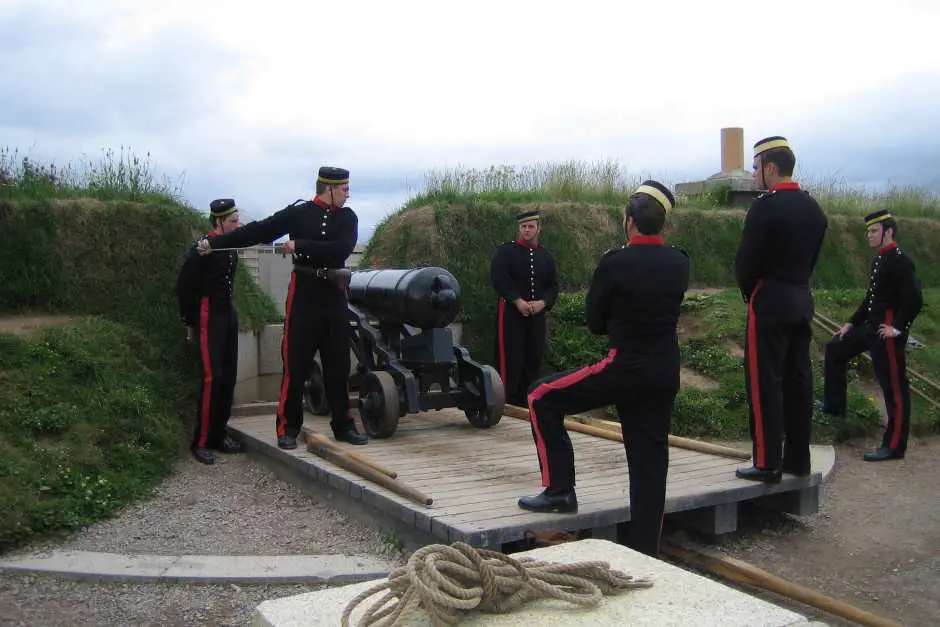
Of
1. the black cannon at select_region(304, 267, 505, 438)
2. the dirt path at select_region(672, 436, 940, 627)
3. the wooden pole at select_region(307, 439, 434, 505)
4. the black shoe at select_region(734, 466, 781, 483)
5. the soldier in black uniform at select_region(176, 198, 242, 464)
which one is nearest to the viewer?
the dirt path at select_region(672, 436, 940, 627)

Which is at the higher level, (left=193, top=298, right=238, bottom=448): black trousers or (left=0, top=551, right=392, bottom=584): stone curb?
(left=193, top=298, right=238, bottom=448): black trousers

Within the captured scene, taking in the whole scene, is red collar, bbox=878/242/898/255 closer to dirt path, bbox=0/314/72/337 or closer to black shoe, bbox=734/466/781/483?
black shoe, bbox=734/466/781/483

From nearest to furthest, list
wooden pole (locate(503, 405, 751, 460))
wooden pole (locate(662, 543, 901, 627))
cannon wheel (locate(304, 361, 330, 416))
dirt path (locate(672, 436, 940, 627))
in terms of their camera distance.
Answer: wooden pole (locate(662, 543, 901, 627)) → dirt path (locate(672, 436, 940, 627)) → wooden pole (locate(503, 405, 751, 460)) → cannon wheel (locate(304, 361, 330, 416))

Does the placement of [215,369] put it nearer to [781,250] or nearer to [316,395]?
[316,395]

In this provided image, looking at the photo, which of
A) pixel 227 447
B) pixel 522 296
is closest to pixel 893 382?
pixel 522 296

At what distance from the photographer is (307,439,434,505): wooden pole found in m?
4.66

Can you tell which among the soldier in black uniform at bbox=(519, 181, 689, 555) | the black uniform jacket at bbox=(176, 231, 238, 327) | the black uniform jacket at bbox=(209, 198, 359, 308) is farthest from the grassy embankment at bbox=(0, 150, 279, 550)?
the soldier in black uniform at bbox=(519, 181, 689, 555)

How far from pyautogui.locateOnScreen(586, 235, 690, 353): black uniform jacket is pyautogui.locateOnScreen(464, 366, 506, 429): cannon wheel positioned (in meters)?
2.64

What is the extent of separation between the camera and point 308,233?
621cm

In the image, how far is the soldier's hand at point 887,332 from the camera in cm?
737

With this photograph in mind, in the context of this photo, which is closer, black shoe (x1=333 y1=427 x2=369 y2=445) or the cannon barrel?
black shoe (x1=333 y1=427 x2=369 y2=445)

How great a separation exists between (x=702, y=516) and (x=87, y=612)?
10.0 ft

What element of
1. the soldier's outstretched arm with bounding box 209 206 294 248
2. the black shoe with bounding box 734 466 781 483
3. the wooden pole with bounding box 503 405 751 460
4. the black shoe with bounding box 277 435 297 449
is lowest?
the wooden pole with bounding box 503 405 751 460

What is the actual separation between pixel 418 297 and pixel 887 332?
3651mm
